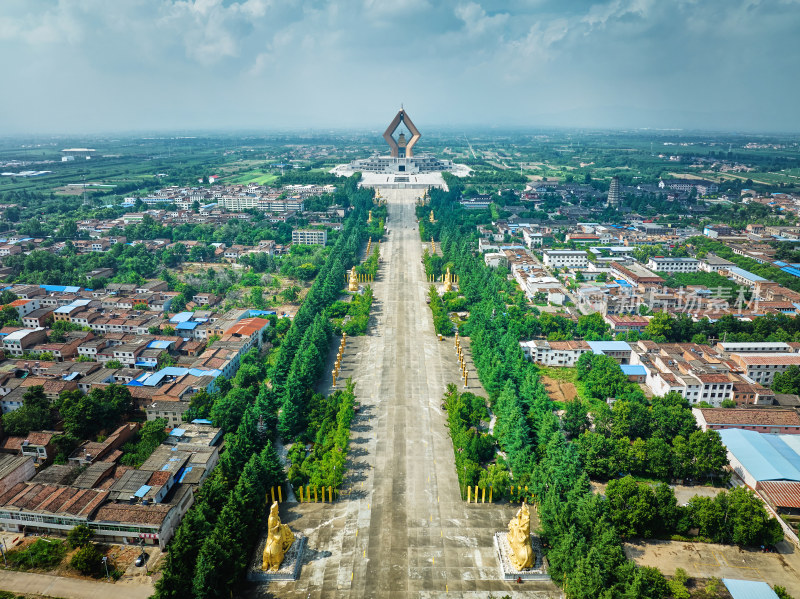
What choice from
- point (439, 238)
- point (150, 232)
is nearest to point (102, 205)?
point (150, 232)

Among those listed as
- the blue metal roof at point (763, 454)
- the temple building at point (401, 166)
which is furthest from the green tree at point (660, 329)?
the temple building at point (401, 166)

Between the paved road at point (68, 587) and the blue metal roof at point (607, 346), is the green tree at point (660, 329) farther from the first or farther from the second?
the paved road at point (68, 587)

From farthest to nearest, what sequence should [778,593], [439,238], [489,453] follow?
[439,238], [489,453], [778,593]

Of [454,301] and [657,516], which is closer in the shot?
[657,516]

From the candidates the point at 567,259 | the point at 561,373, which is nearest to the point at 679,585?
the point at 561,373

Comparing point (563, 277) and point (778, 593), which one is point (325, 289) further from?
point (778, 593)

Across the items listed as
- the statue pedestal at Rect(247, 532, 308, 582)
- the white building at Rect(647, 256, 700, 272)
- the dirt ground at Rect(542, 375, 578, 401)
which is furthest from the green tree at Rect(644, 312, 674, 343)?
the statue pedestal at Rect(247, 532, 308, 582)
